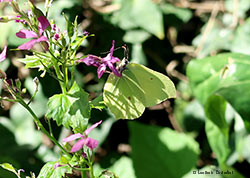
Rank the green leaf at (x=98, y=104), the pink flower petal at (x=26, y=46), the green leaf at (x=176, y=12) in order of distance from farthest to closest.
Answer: the green leaf at (x=176, y=12), the green leaf at (x=98, y=104), the pink flower petal at (x=26, y=46)

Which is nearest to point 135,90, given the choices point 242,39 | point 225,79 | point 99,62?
point 99,62

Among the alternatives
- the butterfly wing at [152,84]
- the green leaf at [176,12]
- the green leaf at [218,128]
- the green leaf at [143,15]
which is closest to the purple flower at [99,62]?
the butterfly wing at [152,84]

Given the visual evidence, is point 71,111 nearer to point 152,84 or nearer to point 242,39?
point 152,84

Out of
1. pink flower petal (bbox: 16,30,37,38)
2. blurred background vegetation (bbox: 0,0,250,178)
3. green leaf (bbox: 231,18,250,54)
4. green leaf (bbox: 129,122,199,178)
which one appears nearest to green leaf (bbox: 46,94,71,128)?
pink flower petal (bbox: 16,30,37,38)

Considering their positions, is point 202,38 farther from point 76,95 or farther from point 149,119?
point 76,95

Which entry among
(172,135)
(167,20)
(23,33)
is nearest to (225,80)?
(172,135)

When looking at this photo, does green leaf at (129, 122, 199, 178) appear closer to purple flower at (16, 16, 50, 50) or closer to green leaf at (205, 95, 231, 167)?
green leaf at (205, 95, 231, 167)

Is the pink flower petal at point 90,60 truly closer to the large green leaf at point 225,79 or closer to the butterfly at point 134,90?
the butterfly at point 134,90
